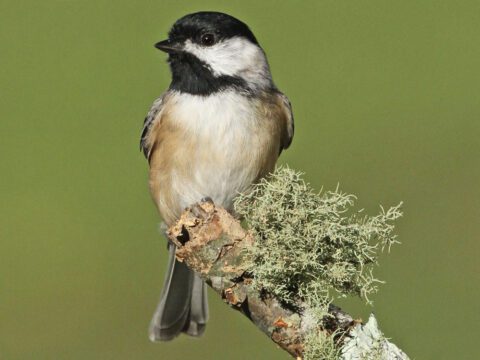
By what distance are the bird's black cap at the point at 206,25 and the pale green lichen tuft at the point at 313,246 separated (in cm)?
108

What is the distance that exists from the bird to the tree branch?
776 mm

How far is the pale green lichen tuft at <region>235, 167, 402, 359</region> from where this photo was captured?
7.27 feet

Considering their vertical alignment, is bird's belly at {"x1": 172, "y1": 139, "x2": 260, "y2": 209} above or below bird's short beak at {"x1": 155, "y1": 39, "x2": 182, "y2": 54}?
below

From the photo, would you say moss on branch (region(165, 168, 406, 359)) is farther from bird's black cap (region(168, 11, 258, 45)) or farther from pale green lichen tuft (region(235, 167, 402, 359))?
bird's black cap (region(168, 11, 258, 45))

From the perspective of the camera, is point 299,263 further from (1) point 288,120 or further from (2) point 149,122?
(2) point 149,122

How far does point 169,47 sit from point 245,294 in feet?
4.19

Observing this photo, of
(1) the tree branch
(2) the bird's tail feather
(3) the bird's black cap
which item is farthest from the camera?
(2) the bird's tail feather

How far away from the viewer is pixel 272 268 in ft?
7.23

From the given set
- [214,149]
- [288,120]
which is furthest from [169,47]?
[288,120]

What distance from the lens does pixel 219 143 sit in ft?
10.6

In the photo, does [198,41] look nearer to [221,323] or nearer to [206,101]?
[206,101]

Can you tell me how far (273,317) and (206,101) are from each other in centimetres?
121

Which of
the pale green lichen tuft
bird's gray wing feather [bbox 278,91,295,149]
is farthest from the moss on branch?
bird's gray wing feather [bbox 278,91,295,149]

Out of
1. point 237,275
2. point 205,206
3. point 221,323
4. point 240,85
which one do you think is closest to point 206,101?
point 240,85
